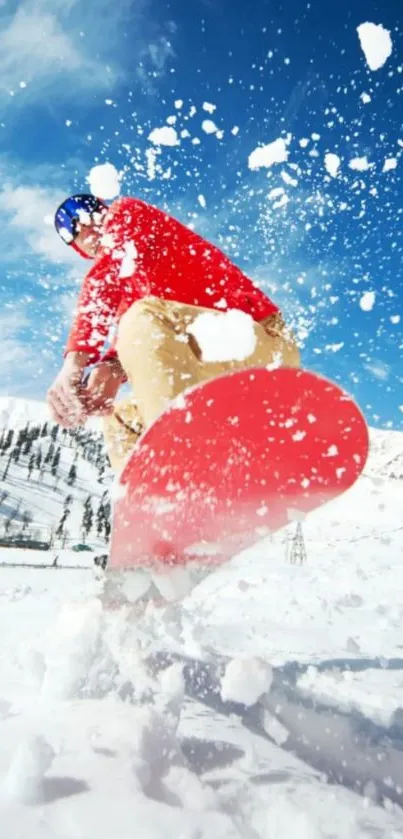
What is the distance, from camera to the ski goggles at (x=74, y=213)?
3148 millimetres

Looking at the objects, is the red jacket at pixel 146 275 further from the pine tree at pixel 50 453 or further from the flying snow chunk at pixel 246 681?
the pine tree at pixel 50 453

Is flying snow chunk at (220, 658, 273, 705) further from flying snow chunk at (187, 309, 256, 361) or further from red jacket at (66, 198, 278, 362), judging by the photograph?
red jacket at (66, 198, 278, 362)

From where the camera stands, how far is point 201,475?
219 cm

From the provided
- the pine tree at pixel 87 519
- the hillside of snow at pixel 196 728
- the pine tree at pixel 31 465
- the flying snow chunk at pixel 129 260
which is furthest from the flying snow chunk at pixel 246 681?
the pine tree at pixel 31 465

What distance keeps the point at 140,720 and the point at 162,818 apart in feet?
1.42

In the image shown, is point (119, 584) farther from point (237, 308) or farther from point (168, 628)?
point (237, 308)

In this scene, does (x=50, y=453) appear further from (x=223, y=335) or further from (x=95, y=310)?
(x=223, y=335)

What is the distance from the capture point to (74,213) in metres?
3.17

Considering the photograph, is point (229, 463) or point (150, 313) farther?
point (150, 313)

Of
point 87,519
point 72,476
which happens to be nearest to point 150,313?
point 87,519

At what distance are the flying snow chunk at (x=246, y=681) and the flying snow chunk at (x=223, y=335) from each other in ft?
4.52

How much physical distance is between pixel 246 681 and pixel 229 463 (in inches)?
34.9

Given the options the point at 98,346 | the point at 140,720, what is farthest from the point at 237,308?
the point at 140,720

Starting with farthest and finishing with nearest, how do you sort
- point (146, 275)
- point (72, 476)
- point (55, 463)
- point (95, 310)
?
1. point (55, 463)
2. point (72, 476)
3. point (146, 275)
4. point (95, 310)
